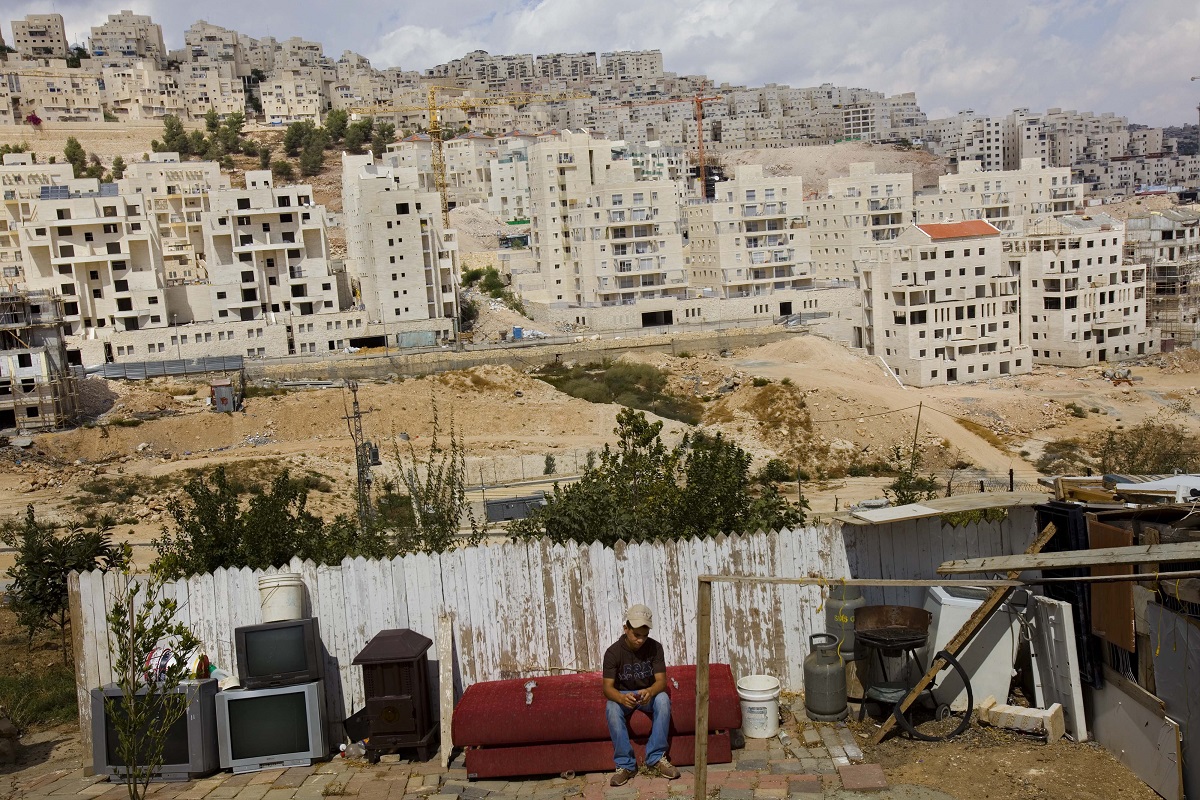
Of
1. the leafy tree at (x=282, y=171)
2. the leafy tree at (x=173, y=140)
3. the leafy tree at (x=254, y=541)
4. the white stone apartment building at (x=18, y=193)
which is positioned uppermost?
the leafy tree at (x=173, y=140)

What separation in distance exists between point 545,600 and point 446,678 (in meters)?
1.05

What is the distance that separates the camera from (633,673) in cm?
838

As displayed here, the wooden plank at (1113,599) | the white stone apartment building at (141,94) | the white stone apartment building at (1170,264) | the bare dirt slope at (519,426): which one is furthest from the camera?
the white stone apartment building at (141,94)

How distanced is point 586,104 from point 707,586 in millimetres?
142440

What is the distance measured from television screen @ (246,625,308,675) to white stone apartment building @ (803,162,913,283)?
58.0m

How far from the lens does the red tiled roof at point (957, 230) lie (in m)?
52.7

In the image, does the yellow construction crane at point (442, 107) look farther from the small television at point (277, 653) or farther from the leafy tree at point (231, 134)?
the small television at point (277, 653)

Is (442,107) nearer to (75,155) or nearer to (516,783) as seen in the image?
(75,155)

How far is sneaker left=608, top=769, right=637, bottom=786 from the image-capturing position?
8.16 meters

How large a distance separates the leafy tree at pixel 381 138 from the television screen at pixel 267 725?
101819 millimetres

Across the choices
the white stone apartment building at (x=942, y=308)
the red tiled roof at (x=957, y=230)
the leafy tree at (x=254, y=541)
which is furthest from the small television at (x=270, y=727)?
the red tiled roof at (x=957, y=230)

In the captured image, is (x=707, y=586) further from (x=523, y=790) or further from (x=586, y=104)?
(x=586, y=104)

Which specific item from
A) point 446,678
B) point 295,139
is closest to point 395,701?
point 446,678

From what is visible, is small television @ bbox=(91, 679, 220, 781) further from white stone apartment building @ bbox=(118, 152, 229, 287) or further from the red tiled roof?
white stone apartment building @ bbox=(118, 152, 229, 287)
